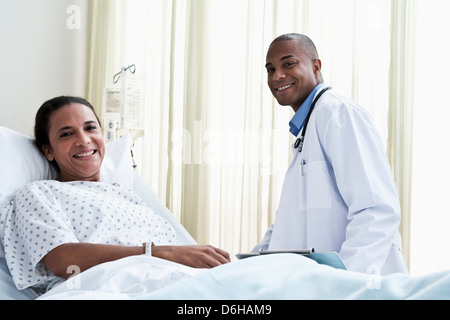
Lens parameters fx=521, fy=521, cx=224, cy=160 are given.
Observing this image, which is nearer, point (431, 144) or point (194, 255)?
point (194, 255)

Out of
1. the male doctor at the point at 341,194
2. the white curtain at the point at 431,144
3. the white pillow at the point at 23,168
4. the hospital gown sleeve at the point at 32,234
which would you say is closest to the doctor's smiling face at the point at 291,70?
the male doctor at the point at 341,194

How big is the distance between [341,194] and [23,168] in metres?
1.15

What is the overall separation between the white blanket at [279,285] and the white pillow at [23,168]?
29.2 inches

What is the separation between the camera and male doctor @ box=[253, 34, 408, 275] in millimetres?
1724

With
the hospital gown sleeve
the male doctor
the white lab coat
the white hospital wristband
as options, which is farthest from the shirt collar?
the hospital gown sleeve

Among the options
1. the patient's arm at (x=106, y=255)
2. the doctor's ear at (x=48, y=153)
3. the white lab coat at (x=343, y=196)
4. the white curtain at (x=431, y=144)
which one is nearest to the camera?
the patient's arm at (x=106, y=255)

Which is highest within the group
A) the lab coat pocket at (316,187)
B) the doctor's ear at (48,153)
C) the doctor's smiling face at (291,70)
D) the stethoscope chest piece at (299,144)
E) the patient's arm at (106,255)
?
the doctor's smiling face at (291,70)

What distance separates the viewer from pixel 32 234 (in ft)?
5.10

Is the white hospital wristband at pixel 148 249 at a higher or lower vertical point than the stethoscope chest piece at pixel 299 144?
lower

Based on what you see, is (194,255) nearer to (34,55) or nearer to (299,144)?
(299,144)

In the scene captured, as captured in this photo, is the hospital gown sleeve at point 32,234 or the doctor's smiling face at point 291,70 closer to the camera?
the hospital gown sleeve at point 32,234

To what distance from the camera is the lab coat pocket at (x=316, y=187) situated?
187 centimetres

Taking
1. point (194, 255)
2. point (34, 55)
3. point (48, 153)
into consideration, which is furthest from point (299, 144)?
point (34, 55)

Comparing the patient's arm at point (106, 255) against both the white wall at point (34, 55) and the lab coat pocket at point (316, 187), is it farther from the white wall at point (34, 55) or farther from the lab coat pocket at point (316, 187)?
the white wall at point (34, 55)
